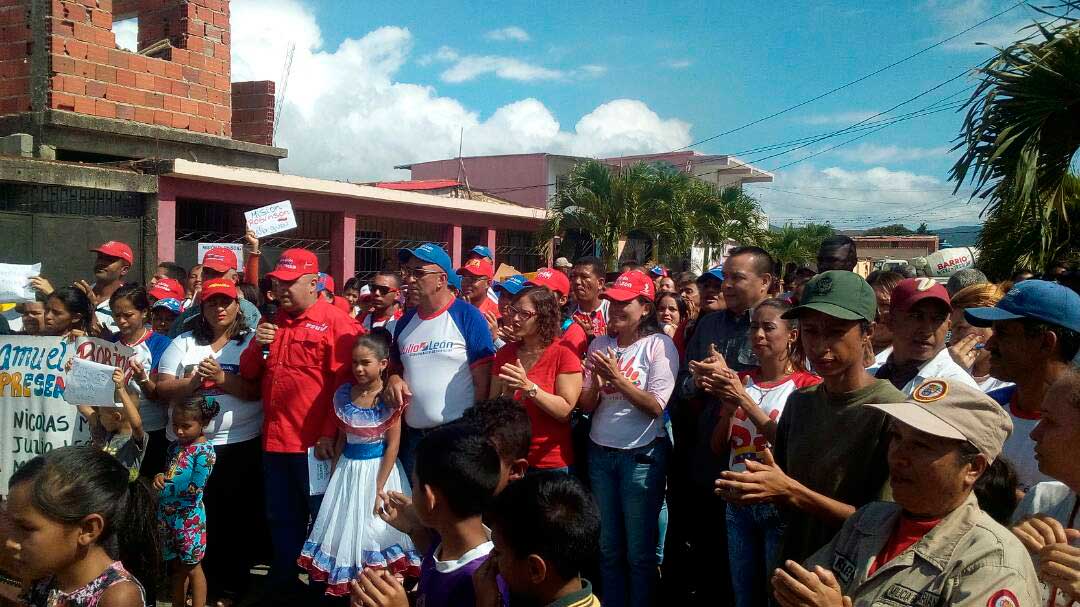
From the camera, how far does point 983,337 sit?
4039 millimetres

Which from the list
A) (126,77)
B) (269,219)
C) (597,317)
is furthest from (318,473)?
(126,77)

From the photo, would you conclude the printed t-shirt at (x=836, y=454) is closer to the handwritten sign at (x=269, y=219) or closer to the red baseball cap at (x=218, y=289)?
the red baseball cap at (x=218, y=289)

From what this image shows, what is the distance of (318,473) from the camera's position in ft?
14.4

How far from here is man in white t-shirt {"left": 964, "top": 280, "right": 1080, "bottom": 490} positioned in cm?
260

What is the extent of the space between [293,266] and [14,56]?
8191mm

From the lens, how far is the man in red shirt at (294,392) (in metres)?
4.44

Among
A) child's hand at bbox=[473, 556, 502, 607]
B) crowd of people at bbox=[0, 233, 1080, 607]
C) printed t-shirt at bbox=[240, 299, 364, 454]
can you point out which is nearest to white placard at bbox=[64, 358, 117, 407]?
crowd of people at bbox=[0, 233, 1080, 607]

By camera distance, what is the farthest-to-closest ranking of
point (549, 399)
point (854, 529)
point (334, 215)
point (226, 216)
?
point (334, 215)
point (226, 216)
point (549, 399)
point (854, 529)

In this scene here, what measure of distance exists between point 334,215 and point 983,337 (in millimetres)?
12903

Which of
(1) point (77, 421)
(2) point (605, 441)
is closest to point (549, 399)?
(2) point (605, 441)

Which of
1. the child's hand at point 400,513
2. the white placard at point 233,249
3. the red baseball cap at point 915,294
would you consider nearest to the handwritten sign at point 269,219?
the white placard at point 233,249

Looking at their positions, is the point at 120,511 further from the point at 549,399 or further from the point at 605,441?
the point at 605,441

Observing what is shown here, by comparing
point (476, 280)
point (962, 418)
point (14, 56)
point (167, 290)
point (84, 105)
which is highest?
point (14, 56)

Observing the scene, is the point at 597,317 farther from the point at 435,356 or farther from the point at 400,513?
the point at 400,513
